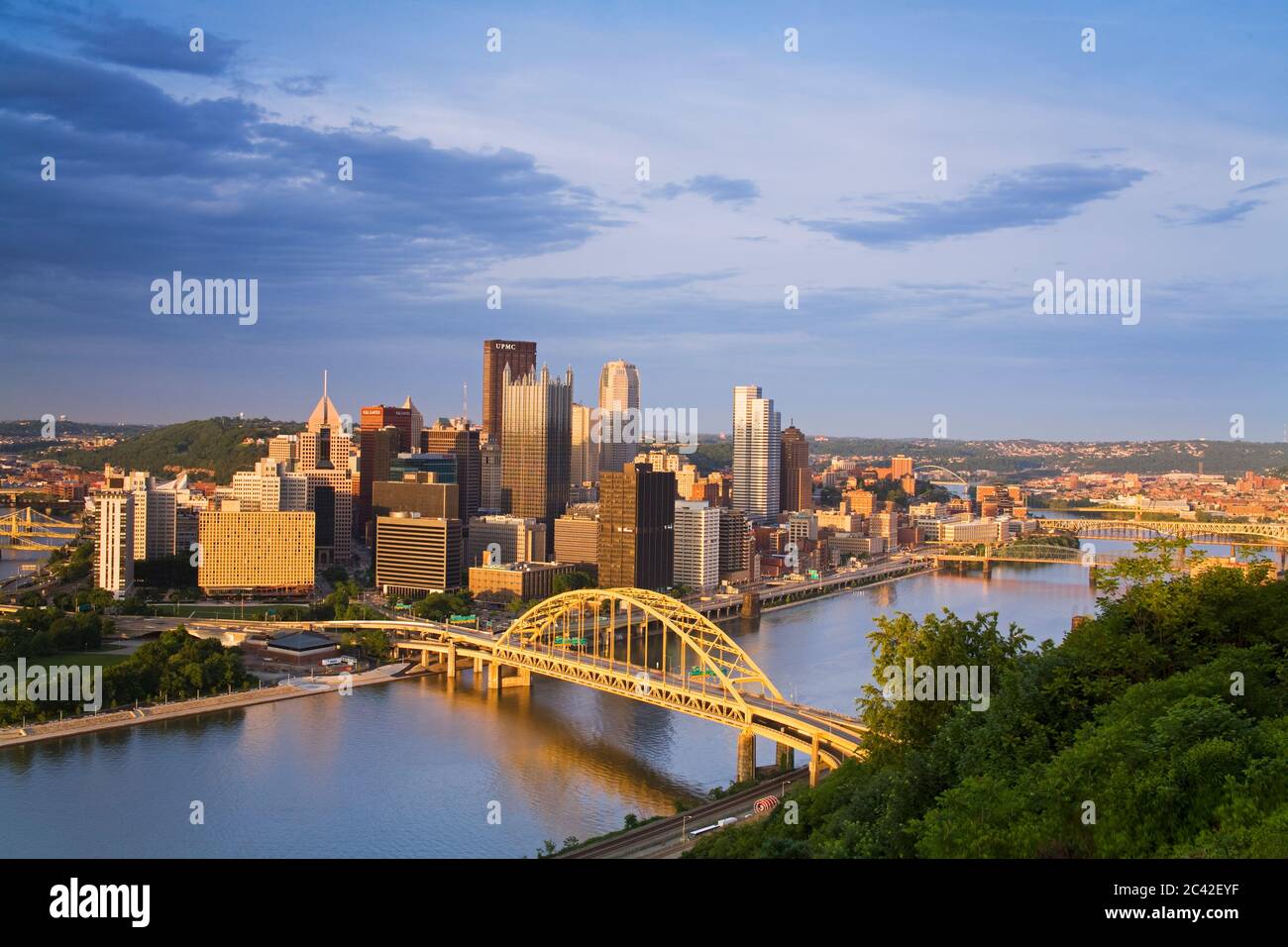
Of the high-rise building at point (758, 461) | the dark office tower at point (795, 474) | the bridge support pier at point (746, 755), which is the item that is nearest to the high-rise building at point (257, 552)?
the bridge support pier at point (746, 755)

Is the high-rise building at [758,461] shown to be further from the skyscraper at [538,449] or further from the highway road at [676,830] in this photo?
the highway road at [676,830]

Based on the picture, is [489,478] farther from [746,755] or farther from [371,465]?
[746,755]

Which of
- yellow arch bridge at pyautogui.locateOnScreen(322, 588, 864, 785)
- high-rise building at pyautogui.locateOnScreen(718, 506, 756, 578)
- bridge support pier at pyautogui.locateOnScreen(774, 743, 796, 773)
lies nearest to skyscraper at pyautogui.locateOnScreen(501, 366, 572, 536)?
high-rise building at pyautogui.locateOnScreen(718, 506, 756, 578)

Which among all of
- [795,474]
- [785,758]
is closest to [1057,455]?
[795,474]

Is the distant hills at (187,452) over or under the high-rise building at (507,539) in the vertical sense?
over

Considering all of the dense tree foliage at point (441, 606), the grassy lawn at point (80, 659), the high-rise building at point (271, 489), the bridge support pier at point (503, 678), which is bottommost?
the bridge support pier at point (503, 678)

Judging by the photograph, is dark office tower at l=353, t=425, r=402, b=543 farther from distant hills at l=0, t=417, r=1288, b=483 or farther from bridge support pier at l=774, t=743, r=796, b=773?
bridge support pier at l=774, t=743, r=796, b=773
